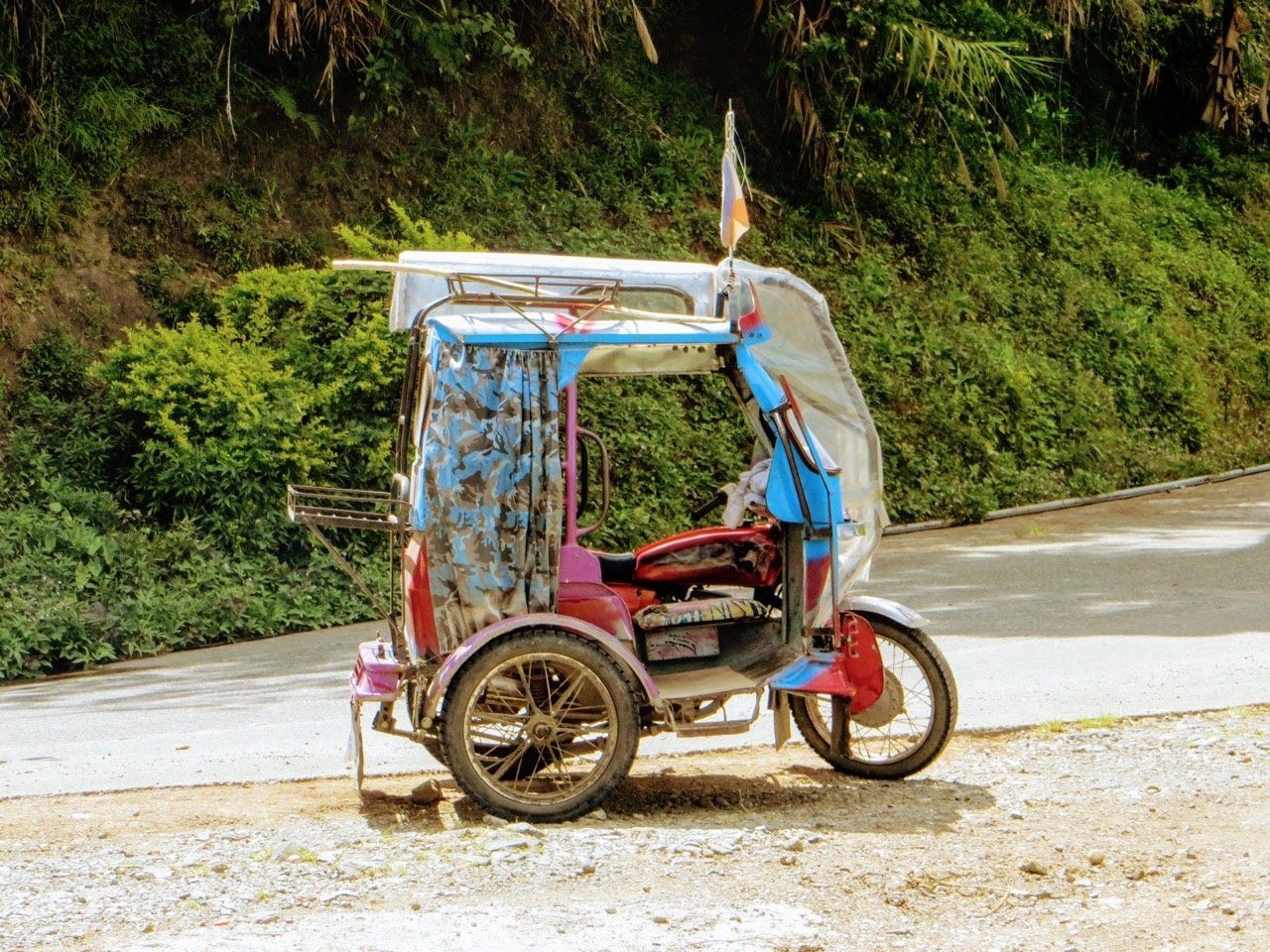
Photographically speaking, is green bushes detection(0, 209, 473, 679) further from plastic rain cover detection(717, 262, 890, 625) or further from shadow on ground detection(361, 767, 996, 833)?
plastic rain cover detection(717, 262, 890, 625)

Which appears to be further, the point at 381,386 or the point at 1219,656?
the point at 381,386

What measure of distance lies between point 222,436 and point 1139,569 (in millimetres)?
7355

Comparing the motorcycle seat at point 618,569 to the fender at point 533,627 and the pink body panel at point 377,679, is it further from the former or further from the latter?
the pink body panel at point 377,679

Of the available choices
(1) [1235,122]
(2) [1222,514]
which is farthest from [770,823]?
(1) [1235,122]

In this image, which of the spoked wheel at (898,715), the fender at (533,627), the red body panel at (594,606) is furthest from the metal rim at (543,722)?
the spoked wheel at (898,715)

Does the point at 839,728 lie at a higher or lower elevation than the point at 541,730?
lower

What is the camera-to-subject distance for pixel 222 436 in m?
13.2

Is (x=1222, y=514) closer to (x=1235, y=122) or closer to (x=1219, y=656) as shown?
(x=1219, y=656)

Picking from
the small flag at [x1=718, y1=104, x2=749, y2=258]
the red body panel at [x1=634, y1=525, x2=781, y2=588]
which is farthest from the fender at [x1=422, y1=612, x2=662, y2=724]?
the small flag at [x1=718, y1=104, x2=749, y2=258]

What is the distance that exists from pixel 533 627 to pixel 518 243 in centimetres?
1077

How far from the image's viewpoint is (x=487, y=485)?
6531 millimetres

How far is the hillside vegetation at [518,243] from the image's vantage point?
12977 millimetres

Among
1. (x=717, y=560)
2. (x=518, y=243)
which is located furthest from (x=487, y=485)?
(x=518, y=243)

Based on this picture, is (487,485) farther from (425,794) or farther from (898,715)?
(898,715)
